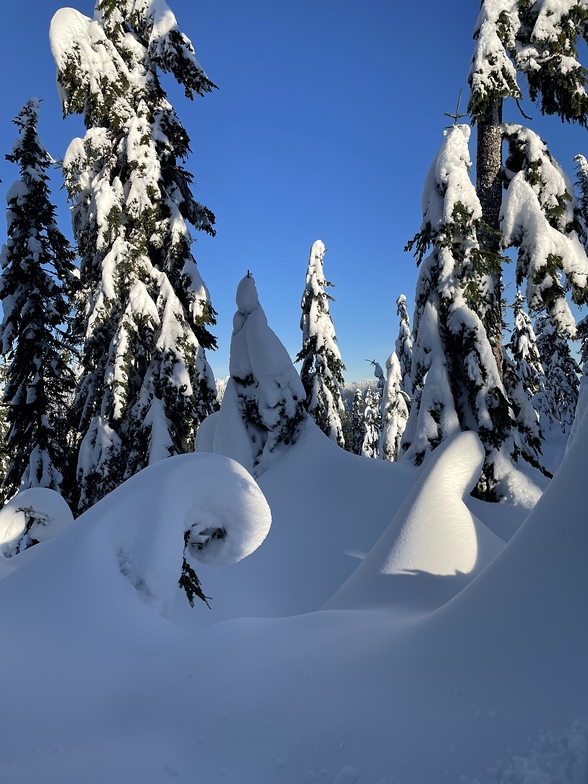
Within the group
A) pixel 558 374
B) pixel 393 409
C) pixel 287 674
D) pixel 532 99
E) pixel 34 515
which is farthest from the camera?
pixel 558 374

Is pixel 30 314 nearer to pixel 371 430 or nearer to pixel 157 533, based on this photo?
pixel 157 533

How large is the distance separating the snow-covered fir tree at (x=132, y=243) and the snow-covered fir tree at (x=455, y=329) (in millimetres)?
5329

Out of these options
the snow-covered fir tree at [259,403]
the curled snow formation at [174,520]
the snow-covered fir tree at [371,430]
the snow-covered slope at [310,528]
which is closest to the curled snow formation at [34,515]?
the snow-covered slope at [310,528]

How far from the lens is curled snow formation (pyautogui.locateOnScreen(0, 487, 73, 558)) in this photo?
4.99m

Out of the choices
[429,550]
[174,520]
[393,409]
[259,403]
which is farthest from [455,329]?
[393,409]

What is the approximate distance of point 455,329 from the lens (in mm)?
8523

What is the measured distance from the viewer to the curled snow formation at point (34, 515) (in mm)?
4992

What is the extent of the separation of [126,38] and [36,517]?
38.6 ft

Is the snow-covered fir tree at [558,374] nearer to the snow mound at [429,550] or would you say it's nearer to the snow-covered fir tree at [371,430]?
the snow-covered fir tree at [371,430]

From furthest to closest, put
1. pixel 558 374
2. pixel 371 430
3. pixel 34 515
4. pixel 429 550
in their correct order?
1. pixel 371 430
2. pixel 558 374
3. pixel 34 515
4. pixel 429 550

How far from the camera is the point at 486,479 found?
8.09 metres

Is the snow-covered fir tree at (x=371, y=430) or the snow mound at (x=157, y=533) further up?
the snow-covered fir tree at (x=371, y=430)

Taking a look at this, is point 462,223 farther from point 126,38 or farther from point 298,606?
point 126,38

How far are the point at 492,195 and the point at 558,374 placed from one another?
22.7m
